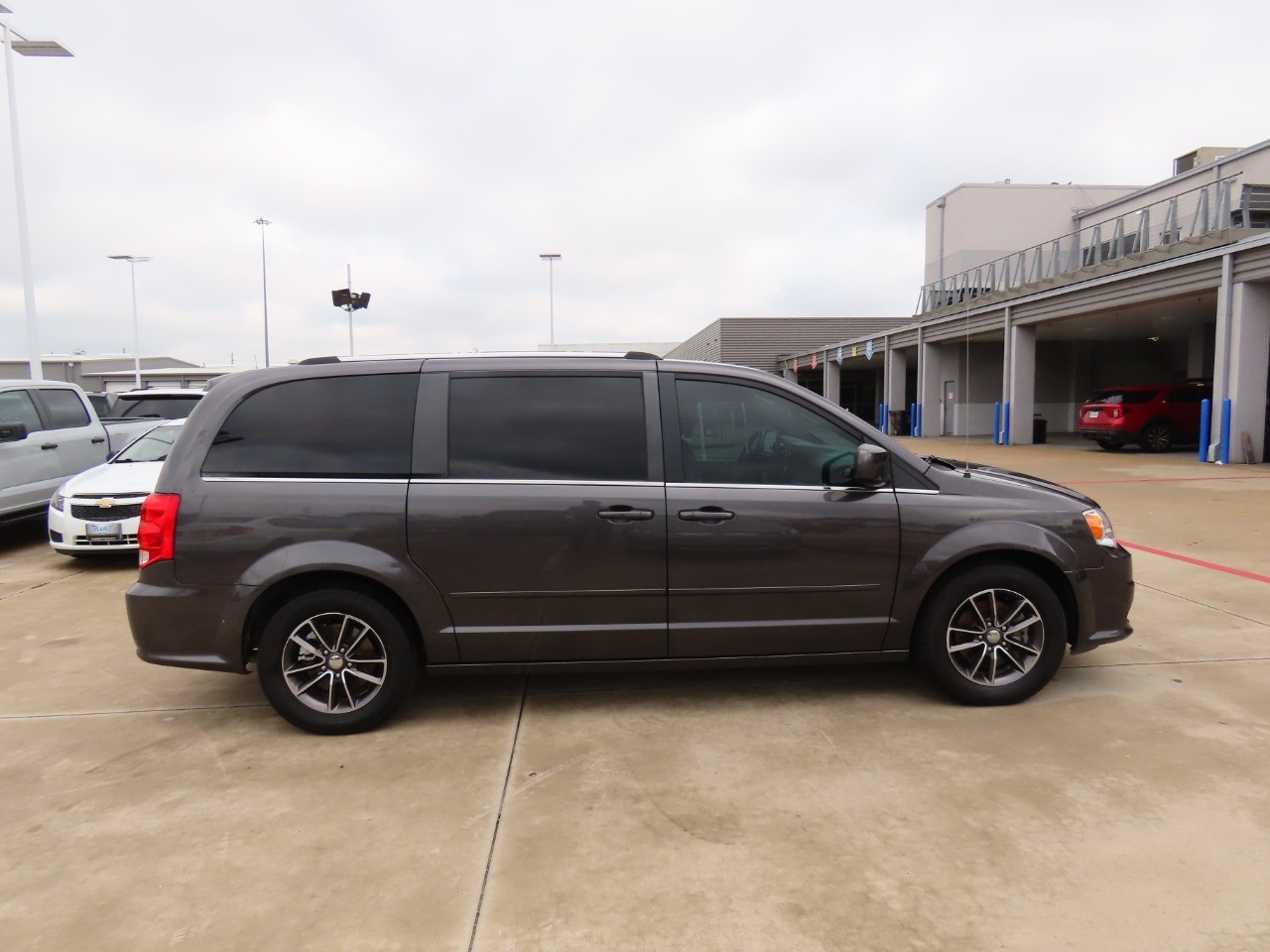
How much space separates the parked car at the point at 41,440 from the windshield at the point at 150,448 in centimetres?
110

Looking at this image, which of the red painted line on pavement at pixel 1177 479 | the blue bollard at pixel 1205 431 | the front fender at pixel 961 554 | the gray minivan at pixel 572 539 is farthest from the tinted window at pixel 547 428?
the blue bollard at pixel 1205 431

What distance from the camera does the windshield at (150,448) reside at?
29.2ft

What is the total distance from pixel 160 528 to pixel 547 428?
6.05 ft

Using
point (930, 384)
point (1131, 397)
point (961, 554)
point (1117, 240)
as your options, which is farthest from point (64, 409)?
point (930, 384)

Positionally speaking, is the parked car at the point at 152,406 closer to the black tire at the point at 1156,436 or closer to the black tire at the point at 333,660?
the black tire at the point at 333,660

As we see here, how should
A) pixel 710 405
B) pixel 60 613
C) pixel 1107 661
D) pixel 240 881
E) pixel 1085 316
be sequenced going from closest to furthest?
pixel 240 881 → pixel 710 405 → pixel 1107 661 → pixel 60 613 → pixel 1085 316

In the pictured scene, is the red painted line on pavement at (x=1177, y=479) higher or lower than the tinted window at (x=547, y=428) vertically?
lower

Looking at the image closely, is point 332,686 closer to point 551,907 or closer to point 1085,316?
point 551,907

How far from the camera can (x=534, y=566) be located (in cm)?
387

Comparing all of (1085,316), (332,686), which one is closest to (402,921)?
(332,686)

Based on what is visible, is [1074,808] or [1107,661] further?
[1107,661]

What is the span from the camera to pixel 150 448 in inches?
361

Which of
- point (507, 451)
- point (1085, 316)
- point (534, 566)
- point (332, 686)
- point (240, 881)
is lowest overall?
point (240, 881)

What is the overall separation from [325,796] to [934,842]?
2344mm
